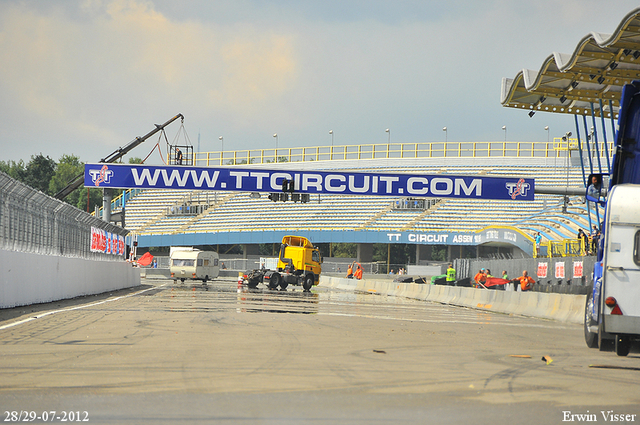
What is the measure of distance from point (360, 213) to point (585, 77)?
155ft

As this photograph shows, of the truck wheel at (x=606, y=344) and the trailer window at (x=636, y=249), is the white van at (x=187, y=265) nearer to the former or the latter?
the truck wheel at (x=606, y=344)

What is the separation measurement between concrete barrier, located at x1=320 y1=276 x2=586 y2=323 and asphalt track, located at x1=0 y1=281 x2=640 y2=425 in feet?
14.3

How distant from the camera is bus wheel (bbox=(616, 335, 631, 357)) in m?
10.3

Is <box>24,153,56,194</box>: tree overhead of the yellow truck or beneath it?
overhead

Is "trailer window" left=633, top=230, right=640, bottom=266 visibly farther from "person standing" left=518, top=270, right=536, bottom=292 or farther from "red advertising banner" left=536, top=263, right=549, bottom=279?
"red advertising banner" left=536, top=263, right=549, bottom=279

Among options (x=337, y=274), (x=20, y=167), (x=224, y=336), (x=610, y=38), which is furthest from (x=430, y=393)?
(x=20, y=167)

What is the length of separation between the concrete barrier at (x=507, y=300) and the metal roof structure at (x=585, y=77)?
5.55 meters

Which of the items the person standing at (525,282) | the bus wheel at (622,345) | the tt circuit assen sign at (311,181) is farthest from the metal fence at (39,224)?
the person standing at (525,282)

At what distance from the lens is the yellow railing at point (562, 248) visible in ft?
95.3

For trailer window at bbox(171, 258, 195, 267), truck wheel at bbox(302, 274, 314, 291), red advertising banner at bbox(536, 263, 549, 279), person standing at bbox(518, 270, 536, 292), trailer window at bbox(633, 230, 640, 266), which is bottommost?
truck wheel at bbox(302, 274, 314, 291)

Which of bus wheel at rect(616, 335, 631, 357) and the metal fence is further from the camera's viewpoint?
the metal fence

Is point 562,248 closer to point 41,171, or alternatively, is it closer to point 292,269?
point 292,269

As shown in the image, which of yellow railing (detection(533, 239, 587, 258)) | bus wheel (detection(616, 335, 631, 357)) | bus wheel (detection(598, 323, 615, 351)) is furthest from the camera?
yellow railing (detection(533, 239, 587, 258))

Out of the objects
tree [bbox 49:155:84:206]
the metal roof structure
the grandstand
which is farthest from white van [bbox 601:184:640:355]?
tree [bbox 49:155:84:206]
